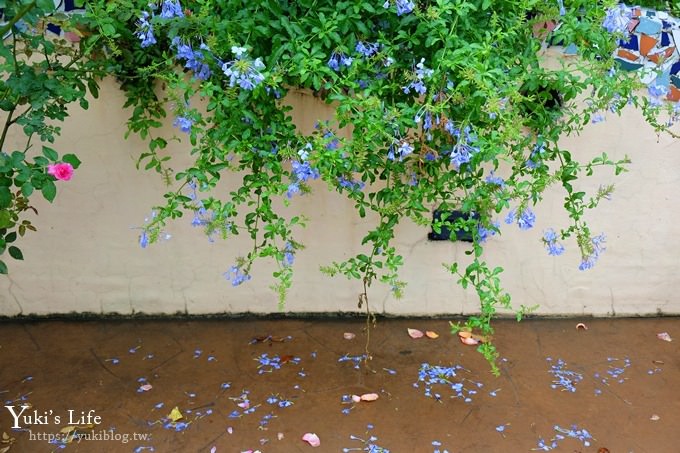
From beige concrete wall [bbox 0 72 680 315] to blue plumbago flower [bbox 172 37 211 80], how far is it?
0.80 metres

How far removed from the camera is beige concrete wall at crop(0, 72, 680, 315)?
3.27 m

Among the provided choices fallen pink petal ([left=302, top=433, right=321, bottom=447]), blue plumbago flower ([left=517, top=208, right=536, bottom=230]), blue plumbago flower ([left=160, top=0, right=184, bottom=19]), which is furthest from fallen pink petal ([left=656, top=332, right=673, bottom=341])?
blue plumbago flower ([left=160, top=0, right=184, bottom=19])

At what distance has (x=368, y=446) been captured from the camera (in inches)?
96.2

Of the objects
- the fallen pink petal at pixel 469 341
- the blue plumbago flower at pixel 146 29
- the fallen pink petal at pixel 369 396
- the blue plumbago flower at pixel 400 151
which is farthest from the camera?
the fallen pink petal at pixel 469 341

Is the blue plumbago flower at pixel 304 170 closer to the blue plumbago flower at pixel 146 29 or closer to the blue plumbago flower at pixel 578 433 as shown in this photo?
the blue plumbago flower at pixel 146 29

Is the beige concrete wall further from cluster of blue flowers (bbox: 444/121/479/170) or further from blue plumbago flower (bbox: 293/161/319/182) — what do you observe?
cluster of blue flowers (bbox: 444/121/479/170)

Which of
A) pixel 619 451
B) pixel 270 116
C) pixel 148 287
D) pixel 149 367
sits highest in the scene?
pixel 270 116

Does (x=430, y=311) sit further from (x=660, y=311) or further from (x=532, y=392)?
(x=660, y=311)

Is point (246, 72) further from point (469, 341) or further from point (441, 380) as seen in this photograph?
point (469, 341)

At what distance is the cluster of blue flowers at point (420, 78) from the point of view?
2214mm

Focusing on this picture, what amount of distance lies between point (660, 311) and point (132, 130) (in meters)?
2.97

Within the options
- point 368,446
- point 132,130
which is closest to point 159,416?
point 368,446

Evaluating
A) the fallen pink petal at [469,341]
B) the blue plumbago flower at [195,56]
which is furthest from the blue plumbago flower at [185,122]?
the fallen pink petal at [469,341]

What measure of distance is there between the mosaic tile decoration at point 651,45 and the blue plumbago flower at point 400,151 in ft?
4.64
